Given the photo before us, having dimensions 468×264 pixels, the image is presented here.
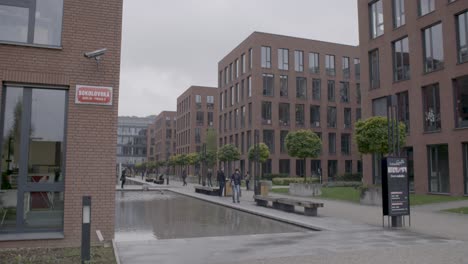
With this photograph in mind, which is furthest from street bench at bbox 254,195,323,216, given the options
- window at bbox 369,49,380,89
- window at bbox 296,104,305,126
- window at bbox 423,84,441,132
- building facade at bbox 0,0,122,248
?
window at bbox 296,104,305,126

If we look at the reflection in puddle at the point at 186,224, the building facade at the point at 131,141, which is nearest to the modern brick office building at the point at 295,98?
the reflection in puddle at the point at 186,224

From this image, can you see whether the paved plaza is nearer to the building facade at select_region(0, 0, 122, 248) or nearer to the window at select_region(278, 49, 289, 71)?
the building facade at select_region(0, 0, 122, 248)

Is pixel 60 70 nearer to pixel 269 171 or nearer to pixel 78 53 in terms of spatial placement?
pixel 78 53

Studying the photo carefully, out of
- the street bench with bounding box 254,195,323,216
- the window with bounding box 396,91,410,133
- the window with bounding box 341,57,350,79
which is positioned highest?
the window with bounding box 341,57,350,79

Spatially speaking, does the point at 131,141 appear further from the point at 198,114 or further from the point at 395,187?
the point at 395,187

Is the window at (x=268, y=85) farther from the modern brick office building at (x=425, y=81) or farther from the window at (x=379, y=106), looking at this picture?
the window at (x=379, y=106)

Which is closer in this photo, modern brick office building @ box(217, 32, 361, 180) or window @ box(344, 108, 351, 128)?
modern brick office building @ box(217, 32, 361, 180)

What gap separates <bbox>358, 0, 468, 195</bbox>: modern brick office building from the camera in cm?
2369

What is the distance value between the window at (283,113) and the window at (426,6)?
2442 centimetres

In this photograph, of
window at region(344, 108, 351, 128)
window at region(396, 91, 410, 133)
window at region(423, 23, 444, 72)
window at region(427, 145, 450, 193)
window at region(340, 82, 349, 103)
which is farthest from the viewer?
window at region(340, 82, 349, 103)

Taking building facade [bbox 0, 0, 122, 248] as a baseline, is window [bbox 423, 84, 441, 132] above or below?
above

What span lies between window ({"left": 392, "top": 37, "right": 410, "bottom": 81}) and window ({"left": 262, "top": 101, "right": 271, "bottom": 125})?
2158 cm

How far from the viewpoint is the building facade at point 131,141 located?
130 meters

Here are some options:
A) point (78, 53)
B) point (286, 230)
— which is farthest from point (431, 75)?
point (78, 53)
